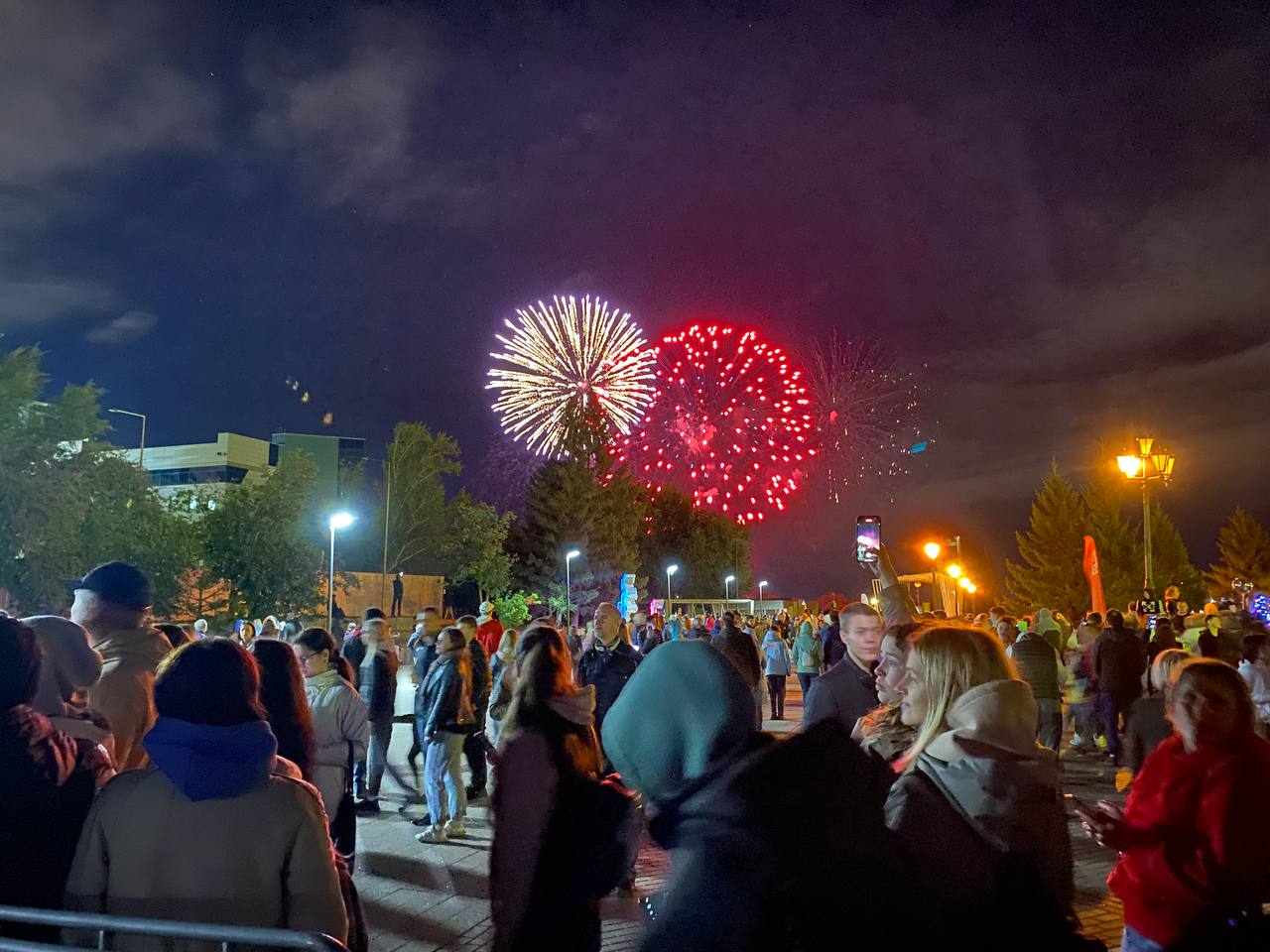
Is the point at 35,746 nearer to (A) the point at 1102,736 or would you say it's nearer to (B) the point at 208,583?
(A) the point at 1102,736

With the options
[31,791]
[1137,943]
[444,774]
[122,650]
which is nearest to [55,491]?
[444,774]

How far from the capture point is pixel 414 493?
74.5 m

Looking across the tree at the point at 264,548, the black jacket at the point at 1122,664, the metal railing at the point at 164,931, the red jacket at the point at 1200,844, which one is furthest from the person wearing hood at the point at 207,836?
the tree at the point at 264,548

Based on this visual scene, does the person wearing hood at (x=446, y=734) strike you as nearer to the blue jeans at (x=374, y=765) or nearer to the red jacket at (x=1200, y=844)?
the blue jeans at (x=374, y=765)

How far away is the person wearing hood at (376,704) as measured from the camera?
10914 millimetres

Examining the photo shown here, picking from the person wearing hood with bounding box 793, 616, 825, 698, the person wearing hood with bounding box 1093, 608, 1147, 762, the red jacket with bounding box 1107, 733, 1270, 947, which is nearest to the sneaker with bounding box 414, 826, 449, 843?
the red jacket with bounding box 1107, 733, 1270, 947

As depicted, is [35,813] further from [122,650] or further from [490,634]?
[490,634]

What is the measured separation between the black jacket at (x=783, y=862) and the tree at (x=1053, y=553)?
240 ft

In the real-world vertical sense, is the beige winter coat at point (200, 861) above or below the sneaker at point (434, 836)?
above

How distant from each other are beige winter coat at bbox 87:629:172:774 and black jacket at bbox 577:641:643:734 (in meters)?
4.88

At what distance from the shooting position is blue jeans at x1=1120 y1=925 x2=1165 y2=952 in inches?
144

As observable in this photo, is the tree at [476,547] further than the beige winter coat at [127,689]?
Yes

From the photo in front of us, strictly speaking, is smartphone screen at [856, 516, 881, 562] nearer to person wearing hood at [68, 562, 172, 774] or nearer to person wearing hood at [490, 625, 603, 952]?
person wearing hood at [490, 625, 603, 952]

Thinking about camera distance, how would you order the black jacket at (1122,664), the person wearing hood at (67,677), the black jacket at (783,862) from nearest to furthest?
1. the black jacket at (783,862)
2. the person wearing hood at (67,677)
3. the black jacket at (1122,664)
